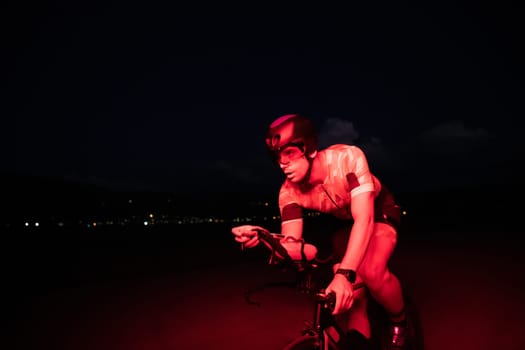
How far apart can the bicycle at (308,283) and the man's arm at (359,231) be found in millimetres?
132

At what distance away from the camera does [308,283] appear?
2018 mm

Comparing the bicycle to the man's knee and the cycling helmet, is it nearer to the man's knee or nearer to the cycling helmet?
the man's knee

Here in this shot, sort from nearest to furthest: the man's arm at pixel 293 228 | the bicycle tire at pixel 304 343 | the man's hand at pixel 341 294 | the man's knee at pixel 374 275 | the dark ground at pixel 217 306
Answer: the man's hand at pixel 341 294 < the bicycle tire at pixel 304 343 < the man's knee at pixel 374 275 < the man's arm at pixel 293 228 < the dark ground at pixel 217 306

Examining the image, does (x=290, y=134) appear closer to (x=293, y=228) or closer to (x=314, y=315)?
(x=293, y=228)

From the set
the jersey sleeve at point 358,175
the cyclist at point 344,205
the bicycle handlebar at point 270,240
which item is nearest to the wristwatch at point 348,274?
the cyclist at point 344,205

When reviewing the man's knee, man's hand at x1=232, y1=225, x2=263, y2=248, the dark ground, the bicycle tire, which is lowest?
the dark ground

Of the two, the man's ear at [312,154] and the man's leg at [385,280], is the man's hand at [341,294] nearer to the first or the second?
the man's leg at [385,280]

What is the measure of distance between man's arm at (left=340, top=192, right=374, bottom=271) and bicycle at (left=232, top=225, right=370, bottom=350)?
0.43ft

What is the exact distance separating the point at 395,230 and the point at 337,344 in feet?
2.74

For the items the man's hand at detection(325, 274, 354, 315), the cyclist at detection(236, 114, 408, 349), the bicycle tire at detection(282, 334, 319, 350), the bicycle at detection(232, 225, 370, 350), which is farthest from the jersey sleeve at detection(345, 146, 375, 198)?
the bicycle tire at detection(282, 334, 319, 350)

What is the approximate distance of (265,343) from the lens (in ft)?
13.6

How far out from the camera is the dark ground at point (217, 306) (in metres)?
4.36

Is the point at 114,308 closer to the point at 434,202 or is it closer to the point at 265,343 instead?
the point at 265,343

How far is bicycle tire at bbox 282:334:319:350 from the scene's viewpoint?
208 centimetres
